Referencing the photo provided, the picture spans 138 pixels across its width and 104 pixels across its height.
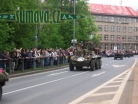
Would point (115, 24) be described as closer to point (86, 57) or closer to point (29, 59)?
point (86, 57)

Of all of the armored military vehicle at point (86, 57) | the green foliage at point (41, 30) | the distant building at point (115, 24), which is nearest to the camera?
the green foliage at point (41, 30)

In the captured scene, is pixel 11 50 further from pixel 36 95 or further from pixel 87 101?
pixel 87 101

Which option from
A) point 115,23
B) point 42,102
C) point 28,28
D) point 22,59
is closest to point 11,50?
point 22,59

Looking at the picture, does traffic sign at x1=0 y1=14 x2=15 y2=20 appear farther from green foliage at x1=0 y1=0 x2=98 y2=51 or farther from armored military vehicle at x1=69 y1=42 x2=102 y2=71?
armored military vehicle at x1=69 y1=42 x2=102 y2=71

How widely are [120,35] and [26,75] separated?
10536 centimetres

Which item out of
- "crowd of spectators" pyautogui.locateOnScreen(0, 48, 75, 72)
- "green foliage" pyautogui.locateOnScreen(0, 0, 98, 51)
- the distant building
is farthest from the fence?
the distant building

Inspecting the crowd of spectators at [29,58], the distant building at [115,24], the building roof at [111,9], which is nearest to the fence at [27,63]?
the crowd of spectators at [29,58]

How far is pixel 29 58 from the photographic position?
28.3 metres

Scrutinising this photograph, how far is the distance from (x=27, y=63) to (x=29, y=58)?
42 centimetres

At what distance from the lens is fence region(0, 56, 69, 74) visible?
24.0 m

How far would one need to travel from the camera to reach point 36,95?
14023 mm

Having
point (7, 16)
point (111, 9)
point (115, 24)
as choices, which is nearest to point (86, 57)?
point (7, 16)

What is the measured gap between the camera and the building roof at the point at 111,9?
407 feet

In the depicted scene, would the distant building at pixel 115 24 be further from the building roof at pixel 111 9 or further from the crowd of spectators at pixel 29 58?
the crowd of spectators at pixel 29 58
